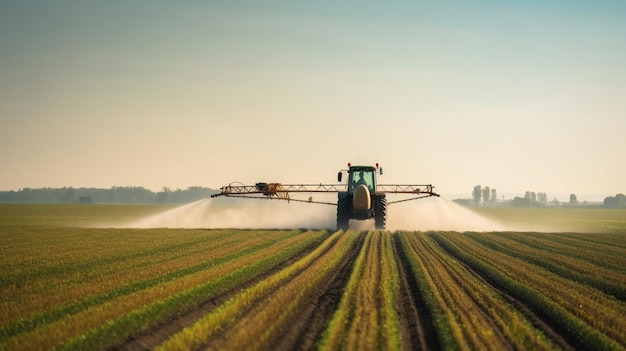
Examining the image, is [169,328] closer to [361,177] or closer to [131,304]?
[131,304]

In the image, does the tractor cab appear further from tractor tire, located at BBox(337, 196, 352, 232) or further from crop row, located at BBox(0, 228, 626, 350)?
crop row, located at BBox(0, 228, 626, 350)

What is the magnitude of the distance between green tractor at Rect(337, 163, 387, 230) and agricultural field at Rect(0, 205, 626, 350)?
8508mm

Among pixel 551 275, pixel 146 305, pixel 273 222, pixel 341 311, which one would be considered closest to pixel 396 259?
pixel 551 275

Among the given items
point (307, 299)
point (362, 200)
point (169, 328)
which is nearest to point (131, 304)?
point (169, 328)

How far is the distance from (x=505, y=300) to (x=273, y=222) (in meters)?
30.7

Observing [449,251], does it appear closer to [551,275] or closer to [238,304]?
[551,275]

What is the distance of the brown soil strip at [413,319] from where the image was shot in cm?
934

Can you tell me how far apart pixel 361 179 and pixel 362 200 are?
253cm

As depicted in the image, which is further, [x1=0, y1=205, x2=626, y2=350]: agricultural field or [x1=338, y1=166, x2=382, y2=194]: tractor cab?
[x1=338, y1=166, x2=382, y2=194]: tractor cab

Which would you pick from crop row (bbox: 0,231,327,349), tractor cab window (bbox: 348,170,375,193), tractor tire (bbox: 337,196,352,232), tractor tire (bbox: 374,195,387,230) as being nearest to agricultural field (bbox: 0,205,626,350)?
crop row (bbox: 0,231,327,349)

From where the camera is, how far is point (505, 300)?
519 inches

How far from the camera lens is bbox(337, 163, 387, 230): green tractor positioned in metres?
31.8

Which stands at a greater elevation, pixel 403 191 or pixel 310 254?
pixel 403 191

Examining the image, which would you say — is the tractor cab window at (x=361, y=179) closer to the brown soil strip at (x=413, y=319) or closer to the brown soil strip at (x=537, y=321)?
the brown soil strip at (x=413, y=319)
